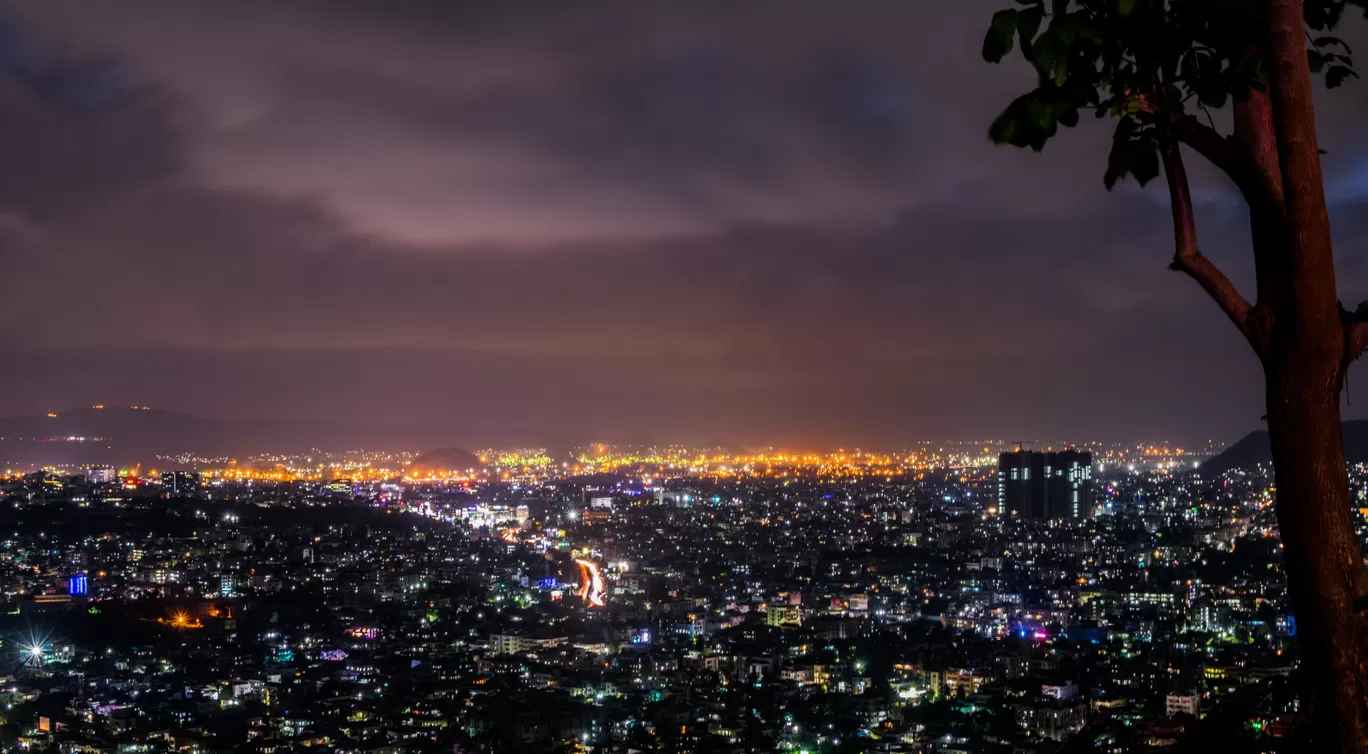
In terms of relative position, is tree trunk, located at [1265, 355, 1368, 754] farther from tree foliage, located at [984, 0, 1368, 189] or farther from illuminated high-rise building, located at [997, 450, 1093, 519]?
illuminated high-rise building, located at [997, 450, 1093, 519]

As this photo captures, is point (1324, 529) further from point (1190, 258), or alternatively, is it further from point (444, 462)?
point (444, 462)

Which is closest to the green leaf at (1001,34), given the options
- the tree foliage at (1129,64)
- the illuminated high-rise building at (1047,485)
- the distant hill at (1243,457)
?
the tree foliage at (1129,64)

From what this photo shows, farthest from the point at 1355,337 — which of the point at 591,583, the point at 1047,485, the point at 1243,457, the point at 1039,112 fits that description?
the point at 1243,457

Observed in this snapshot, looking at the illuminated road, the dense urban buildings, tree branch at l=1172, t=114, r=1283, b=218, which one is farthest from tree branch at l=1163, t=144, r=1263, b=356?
the illuminated road

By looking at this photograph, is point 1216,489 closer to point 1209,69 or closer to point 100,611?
point 100,611

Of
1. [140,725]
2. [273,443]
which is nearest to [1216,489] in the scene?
[140,725]

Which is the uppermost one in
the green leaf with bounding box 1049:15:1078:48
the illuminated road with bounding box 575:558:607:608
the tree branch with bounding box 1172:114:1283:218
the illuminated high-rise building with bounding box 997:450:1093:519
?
the green leaf with bounding box 1049:15:1078:48
